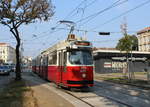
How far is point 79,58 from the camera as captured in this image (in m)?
15.0

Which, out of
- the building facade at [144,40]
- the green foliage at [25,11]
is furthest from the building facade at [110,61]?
the building facade at [144,40]

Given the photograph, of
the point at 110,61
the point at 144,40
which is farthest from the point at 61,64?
the point at 144,40

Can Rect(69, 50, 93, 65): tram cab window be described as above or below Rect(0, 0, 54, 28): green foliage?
below

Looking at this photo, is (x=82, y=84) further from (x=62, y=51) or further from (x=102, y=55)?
(x=102, y=55)

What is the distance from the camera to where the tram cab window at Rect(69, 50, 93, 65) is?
1490 cm

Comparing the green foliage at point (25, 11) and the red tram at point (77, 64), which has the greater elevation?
the green foliage at point (25, 11)

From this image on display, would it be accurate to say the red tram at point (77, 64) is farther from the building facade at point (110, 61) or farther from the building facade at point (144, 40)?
the building facade at point (144, 40)

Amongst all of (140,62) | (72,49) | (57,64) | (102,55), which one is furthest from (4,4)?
(140,62)

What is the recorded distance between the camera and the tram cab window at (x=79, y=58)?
48.9 feet

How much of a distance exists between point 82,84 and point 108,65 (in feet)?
108

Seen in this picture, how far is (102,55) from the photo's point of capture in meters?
46.3

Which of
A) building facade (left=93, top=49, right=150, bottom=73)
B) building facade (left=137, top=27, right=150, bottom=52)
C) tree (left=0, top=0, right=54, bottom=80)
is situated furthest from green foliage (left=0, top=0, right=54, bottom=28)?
building facade (left=137, top=27, right=150, bottom=52)

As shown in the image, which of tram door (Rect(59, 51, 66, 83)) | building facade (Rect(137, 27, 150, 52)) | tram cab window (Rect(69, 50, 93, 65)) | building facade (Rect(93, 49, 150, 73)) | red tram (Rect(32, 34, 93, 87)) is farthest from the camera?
building facade (Rect(137, 27, 150, 52))

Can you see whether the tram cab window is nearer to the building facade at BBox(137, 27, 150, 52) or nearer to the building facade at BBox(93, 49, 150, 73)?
the building facade at BBox(93, 49, 150, 73)
